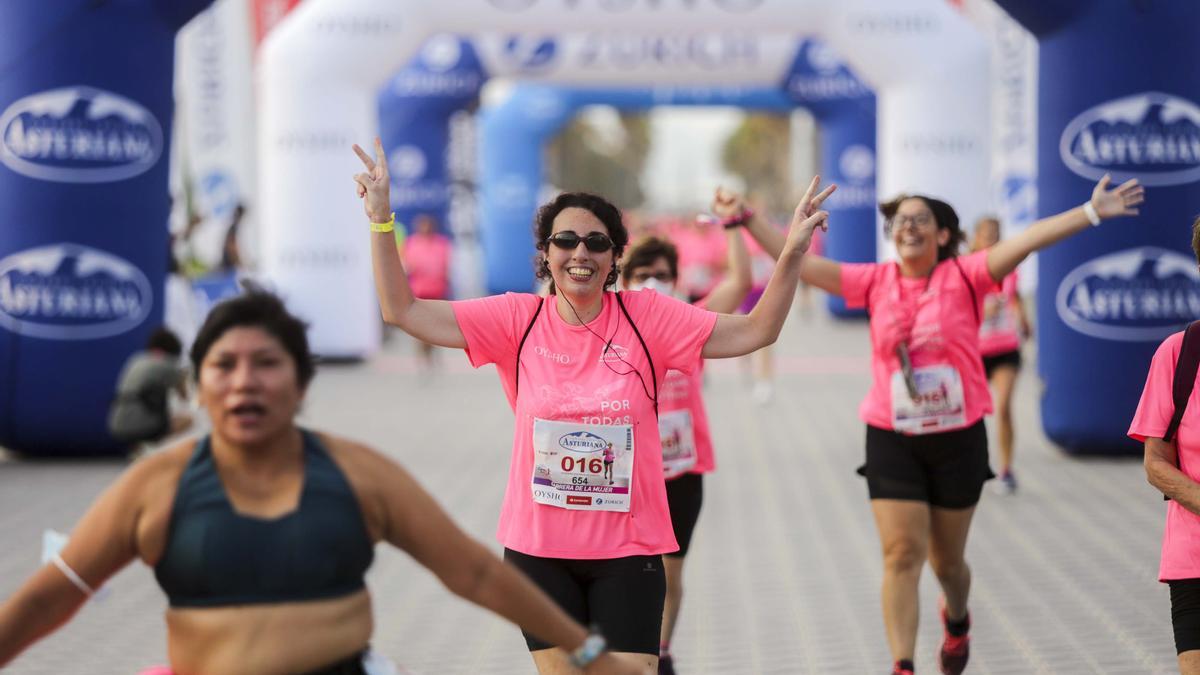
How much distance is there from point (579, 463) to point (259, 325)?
1315mm

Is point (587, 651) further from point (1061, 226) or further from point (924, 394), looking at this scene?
point (1061, 226)

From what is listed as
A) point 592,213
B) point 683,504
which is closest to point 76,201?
point 683,504

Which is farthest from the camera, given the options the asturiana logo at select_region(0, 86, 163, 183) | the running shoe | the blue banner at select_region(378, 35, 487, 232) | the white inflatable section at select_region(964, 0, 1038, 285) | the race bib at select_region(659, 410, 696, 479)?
the blue banner at select_region(378, 35, 487, 232)

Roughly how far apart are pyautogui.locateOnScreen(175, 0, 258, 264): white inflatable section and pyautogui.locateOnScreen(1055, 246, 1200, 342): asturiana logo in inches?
384

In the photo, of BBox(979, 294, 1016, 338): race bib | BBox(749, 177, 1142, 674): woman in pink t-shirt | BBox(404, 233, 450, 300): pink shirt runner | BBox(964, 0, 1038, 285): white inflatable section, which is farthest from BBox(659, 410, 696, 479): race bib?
BBox(964, 0, 1038, 285): white inflatable section

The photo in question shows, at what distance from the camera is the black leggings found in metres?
3.83

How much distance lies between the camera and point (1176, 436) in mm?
3766

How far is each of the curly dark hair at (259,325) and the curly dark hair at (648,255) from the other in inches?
110

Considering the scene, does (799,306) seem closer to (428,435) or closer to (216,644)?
(428,435)

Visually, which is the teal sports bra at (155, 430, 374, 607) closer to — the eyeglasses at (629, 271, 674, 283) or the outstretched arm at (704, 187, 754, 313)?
the outstretched arm at (704, 187, 754, 313)

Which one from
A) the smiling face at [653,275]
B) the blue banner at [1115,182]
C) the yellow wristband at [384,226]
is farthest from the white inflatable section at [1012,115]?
the yellow wristband at [384,226]

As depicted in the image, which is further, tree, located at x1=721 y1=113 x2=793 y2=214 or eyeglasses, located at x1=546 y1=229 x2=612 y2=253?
tree, located at x1=721 y1=113 x2=793 y2=214

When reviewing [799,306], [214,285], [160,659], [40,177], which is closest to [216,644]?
[160,659]

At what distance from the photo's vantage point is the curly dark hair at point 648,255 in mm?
5512
